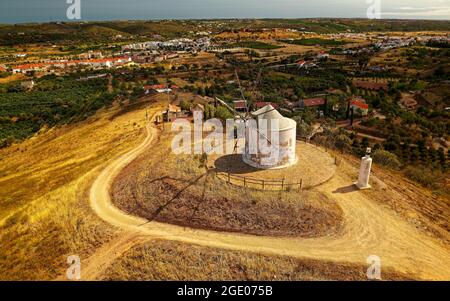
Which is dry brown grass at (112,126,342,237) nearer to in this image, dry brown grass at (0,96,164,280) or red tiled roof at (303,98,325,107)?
dry brown grass at (0,96,164,280)

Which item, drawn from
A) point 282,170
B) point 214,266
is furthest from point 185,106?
point 214,266

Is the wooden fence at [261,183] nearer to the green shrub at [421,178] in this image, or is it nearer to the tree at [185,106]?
the green shrub at [421,178]

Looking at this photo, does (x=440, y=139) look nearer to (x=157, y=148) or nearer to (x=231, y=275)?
Result: (x=157, y=148)

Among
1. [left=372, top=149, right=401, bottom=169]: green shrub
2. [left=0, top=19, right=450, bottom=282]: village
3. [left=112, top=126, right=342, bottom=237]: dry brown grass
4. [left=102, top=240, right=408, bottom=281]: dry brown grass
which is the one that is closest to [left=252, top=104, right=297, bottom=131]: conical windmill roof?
[left=0, top=19, right=450, bottom=282]: village

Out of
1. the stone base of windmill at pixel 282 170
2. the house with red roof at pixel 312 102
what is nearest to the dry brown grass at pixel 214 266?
the stone base of windmill at pixel 282 170

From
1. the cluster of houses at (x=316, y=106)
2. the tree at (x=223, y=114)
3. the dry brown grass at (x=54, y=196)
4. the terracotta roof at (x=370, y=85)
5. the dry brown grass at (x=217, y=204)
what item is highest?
the terracotta roof at (x=370, y=85)

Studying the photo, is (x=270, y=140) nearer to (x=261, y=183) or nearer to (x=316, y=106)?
(x=261, y=183)

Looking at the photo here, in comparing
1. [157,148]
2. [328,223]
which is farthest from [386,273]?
[157,148]

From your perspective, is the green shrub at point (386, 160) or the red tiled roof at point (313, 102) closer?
the green shrub at point (386, 160)
